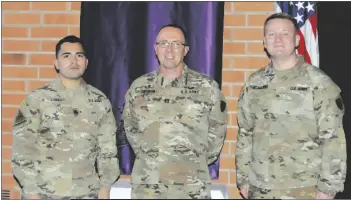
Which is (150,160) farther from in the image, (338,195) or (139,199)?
(338,195)

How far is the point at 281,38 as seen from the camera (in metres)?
2.87

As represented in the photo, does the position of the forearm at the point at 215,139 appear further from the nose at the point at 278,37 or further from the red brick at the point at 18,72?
the red brick at the point at 18,72

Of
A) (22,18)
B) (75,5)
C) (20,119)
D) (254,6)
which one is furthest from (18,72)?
(254,6)

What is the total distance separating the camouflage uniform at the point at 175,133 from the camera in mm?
2969

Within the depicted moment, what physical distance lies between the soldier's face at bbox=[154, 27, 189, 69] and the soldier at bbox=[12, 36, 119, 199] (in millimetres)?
518

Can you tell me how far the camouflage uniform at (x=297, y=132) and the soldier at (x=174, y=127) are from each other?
0.98 ft

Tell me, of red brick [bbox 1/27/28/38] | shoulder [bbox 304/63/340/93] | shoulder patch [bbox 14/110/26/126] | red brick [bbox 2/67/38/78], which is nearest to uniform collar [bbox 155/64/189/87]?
shoulder [bbox 304/63/340/93]

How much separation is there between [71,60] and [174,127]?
2.68 feet

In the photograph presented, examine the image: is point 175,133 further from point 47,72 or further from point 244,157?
point 47,72

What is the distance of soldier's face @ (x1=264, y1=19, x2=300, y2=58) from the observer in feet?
9.34

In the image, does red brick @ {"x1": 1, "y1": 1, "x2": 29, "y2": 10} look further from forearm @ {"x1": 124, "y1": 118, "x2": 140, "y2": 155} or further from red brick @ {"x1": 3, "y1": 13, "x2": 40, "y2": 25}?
forearm @ {"x1": 124, "y1": 118, "x2": 140, "y2": 155}

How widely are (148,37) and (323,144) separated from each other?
5.06 ft

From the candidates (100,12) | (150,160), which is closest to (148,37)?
(100,12)

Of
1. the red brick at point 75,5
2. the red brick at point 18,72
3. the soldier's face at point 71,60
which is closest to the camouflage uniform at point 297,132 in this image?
the soldier's face at point 71,60
